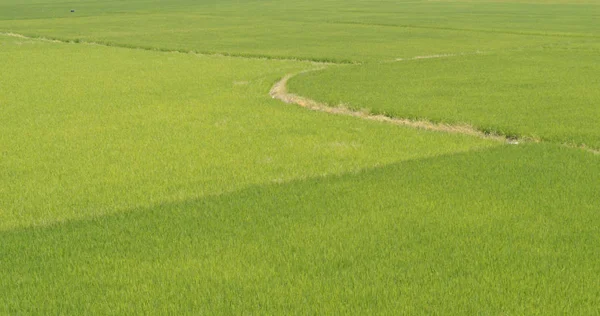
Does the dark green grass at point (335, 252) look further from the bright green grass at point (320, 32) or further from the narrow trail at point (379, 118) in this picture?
the bright green grass at point (320, 32)

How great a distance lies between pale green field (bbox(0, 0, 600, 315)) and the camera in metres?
5.54

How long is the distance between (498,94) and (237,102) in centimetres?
550

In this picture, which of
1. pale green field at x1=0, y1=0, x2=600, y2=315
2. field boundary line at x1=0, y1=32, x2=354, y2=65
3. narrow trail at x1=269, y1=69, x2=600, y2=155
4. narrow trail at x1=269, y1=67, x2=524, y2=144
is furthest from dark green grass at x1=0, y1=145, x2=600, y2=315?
field boundary line at x1=0, y1=32, x2=354, y2=65

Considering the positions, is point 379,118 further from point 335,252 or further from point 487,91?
point 335,252

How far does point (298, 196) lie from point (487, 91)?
8.33 m

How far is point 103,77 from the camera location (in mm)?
19406

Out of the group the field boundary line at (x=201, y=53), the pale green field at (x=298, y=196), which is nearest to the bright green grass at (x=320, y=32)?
the field boundary line at (x=201, y=53)

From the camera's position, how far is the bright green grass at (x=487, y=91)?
38.8 ft

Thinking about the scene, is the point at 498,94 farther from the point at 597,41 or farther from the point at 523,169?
the point at 597,41

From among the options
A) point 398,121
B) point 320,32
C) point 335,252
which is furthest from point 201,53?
point 335,252

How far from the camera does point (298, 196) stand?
26.5 feet

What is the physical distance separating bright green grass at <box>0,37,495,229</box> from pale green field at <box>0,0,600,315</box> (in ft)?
0.16

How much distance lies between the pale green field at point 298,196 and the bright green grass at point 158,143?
5 cm

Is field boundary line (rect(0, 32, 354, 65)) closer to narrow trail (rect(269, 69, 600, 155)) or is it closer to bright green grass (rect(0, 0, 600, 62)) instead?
bright green grass (rect(0, 0, 600, 62))
